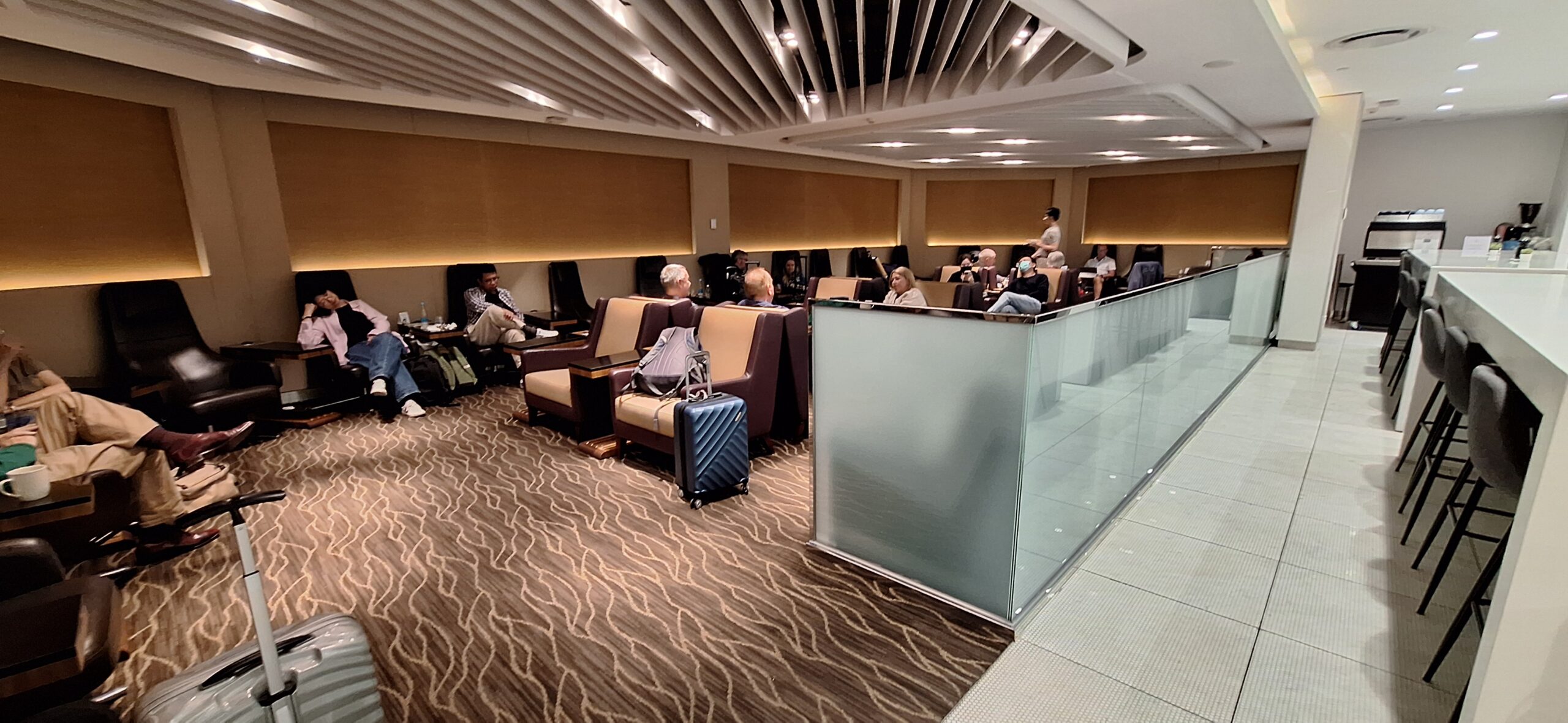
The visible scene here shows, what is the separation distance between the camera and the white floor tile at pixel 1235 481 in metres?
3.17

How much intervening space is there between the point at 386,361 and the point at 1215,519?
5787 mm

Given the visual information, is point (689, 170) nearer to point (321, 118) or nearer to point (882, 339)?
point (321, 118)

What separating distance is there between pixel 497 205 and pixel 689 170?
105 inches

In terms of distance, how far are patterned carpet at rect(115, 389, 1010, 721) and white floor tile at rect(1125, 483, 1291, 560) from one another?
1291 mm

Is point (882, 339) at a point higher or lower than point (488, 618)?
higher

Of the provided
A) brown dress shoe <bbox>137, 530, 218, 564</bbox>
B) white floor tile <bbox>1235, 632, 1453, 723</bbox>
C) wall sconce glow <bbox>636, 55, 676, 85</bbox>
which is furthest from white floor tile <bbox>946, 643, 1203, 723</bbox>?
wall sconce glow <bbox>636, 55, 676, 85</bbox>

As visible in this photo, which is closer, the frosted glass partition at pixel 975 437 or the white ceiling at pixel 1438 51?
the frosted glass partition at pixel 975 437

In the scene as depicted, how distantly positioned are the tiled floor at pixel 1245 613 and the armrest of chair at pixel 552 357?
3.85 meters

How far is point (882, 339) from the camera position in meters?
2.37

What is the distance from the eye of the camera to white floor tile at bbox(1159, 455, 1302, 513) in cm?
317

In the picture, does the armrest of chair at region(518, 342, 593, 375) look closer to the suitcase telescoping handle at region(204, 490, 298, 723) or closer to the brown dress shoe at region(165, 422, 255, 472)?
the brown dress shoe at region(165, 422, 255, 472)

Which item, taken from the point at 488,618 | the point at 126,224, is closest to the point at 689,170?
the point at 126,224

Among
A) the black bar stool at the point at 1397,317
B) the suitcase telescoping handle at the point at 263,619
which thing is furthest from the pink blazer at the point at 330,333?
the black bar stool at the point at 1397,317

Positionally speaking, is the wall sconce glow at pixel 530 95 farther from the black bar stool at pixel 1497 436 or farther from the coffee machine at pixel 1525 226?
the coffee machine at pixel 1525 226
